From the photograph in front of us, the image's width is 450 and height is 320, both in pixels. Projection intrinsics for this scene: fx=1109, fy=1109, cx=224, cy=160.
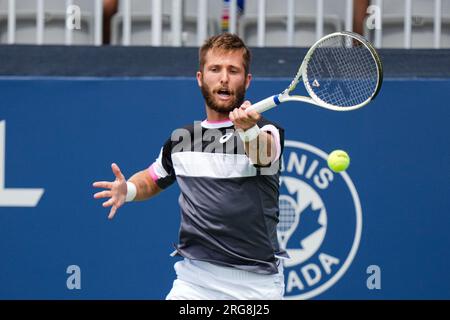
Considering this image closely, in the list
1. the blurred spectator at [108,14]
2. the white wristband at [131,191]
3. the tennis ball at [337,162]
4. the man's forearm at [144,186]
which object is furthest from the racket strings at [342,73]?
the blurred spectator at [108,14]

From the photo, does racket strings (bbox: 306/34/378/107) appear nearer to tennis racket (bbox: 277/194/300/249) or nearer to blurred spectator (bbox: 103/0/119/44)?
tennis racket (bbox: 277/194/300/249)

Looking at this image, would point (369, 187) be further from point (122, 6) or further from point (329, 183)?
point (122, 6)

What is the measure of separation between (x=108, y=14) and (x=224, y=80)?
2135 millimetres

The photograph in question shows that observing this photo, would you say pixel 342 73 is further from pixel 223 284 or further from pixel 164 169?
pixel 223 284

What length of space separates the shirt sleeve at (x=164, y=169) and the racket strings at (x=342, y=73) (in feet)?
2.95

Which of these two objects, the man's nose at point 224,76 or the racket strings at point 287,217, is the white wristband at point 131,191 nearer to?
the man's nose at point 224,76

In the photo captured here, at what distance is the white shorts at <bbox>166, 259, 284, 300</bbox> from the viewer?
4.57 meters

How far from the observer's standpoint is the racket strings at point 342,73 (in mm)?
5391

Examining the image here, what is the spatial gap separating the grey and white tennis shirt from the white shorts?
0.13 feet

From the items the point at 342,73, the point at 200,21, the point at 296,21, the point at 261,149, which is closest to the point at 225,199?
the point at 261,149

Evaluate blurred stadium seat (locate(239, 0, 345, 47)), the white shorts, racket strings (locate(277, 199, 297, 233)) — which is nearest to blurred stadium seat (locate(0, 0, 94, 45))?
blurred stadium seat (locate(239, 0, 345, 47))

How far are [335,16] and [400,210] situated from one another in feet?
3.90

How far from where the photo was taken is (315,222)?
5926mm
